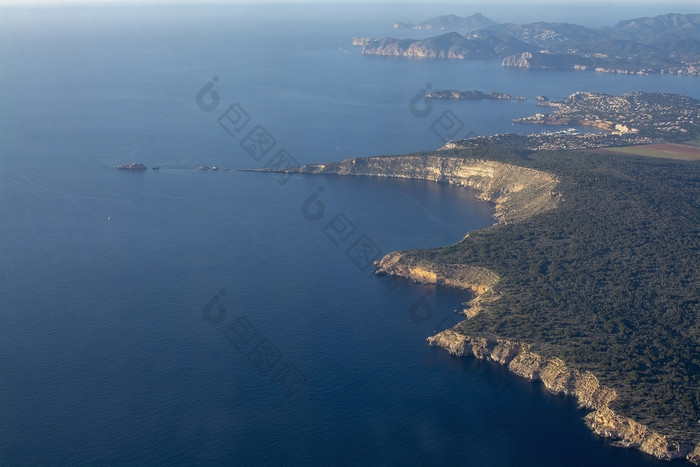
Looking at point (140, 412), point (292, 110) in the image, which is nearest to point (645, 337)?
point (140, 412)

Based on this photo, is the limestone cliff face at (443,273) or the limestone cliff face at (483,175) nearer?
the limestone cliff face at (443,273)

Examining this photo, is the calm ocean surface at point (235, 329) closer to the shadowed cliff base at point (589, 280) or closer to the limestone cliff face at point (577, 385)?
the limestone cliff face at point (577, 385)

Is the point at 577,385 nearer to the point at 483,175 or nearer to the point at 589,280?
the point at 589,280

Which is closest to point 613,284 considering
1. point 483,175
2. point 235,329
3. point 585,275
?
point 585,275

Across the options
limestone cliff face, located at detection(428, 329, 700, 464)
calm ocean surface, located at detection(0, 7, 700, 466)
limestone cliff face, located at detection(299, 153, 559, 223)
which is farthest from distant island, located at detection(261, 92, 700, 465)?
calm ocean surface, located at detection(0, 7, 700, 466)

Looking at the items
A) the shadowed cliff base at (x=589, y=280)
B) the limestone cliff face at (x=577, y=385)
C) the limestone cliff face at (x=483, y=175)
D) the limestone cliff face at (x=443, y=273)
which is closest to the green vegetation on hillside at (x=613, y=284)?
the shadowed cliff base at (x=589, y=280)
